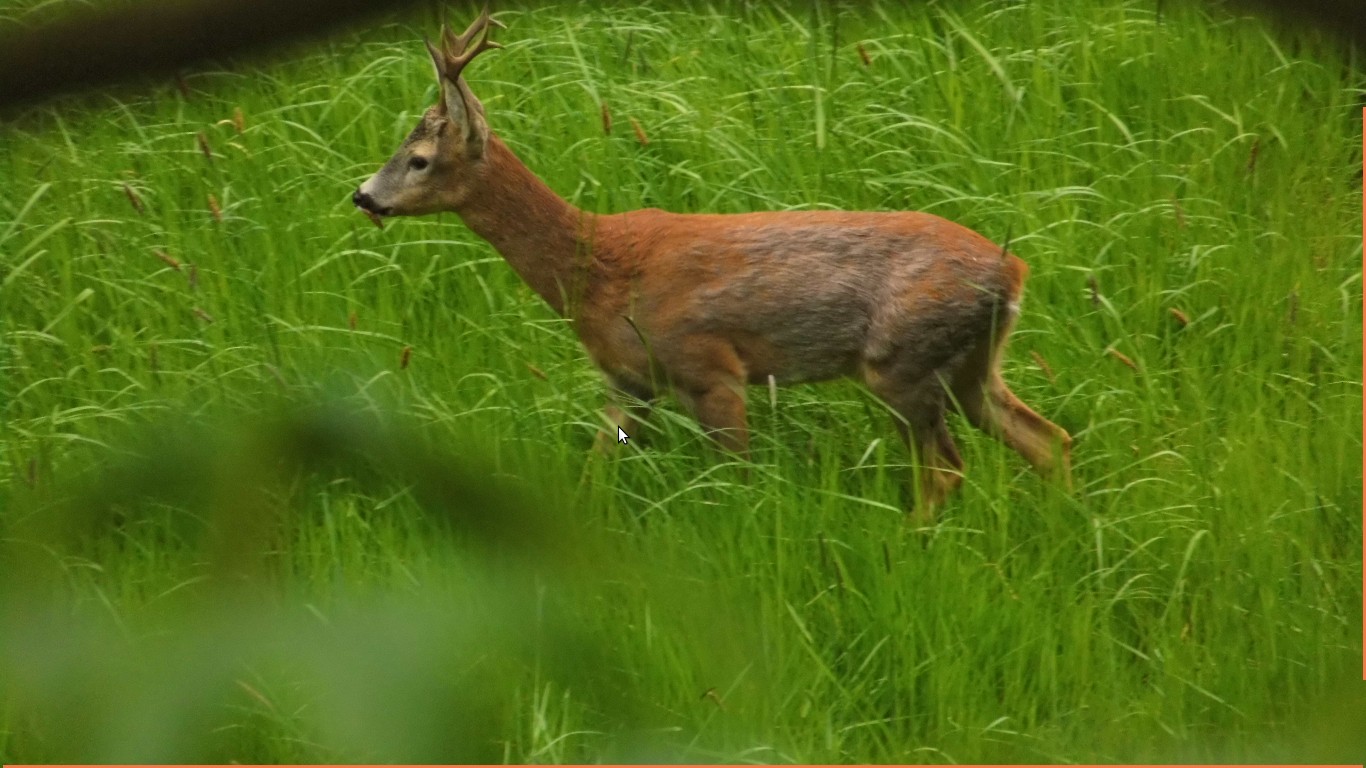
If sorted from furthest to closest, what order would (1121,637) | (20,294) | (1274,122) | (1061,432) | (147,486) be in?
(1274,122), (20,294), (1061,432), (1121,637), (147,486)

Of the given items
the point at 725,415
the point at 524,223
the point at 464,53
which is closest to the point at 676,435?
the point at 725,415

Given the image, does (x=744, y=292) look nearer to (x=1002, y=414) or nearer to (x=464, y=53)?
(x=1002, y=414)

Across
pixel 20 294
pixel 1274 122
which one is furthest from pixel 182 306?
pixel 1274 122

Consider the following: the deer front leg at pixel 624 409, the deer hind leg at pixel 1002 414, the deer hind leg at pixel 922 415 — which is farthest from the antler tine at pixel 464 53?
the deer hind leg at pixel 1002 414

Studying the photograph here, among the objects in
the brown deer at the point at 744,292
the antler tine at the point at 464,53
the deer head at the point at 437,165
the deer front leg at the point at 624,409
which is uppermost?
the antler tine at the point at 464,53

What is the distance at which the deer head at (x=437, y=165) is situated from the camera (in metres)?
5.18

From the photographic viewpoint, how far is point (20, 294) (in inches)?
221

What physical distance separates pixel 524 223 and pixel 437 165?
297 millimetres

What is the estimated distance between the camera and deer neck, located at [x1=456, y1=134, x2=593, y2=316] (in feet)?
17.5

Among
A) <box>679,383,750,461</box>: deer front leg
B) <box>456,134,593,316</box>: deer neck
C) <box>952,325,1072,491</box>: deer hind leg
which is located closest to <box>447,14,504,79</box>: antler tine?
<box>456,134,593,316</box>: deer neck

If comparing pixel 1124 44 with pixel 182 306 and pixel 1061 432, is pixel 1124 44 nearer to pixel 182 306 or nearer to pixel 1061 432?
pixel 1061 432

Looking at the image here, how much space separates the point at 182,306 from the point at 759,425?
1688mm

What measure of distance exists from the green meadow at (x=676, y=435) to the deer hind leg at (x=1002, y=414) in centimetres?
11

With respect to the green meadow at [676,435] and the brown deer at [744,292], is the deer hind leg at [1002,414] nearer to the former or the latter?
the brown deer at [744,292]
